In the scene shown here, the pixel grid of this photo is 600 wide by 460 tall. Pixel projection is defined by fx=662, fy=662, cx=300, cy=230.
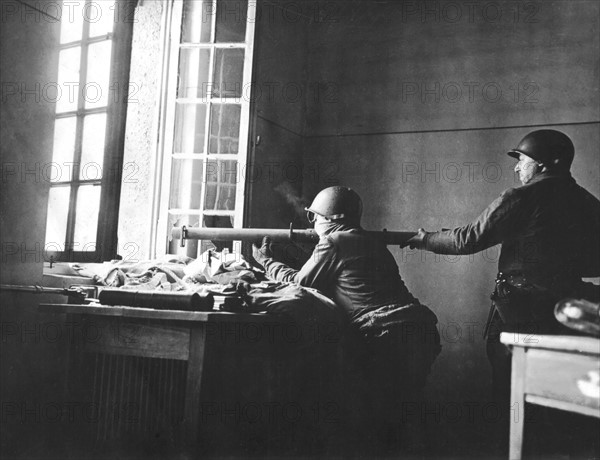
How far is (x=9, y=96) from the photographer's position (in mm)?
3537

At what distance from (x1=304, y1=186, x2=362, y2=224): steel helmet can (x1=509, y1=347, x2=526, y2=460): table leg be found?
7.82 feet

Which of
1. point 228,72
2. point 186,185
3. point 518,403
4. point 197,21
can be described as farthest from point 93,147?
point 518,403

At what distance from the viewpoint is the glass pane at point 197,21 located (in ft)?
18.1

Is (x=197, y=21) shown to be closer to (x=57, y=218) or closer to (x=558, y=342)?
(x=57, y=218)

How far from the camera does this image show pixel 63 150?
16.4 feet

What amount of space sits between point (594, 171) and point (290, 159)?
9.56ft

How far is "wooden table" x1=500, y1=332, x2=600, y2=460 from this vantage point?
2141 millimetres

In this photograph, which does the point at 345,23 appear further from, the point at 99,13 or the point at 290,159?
the point at 99,13

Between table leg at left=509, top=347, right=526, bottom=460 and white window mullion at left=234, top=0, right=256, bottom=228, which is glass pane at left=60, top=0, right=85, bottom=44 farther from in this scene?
table leg at left=509, top=347, right=526, bottom=460

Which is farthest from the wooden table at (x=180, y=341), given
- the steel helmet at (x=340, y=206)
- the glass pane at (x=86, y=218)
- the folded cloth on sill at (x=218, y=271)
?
the glass pane at (x=86, y=218)

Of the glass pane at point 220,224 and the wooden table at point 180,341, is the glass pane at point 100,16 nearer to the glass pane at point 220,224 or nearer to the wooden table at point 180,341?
the glass pane at point 220,224

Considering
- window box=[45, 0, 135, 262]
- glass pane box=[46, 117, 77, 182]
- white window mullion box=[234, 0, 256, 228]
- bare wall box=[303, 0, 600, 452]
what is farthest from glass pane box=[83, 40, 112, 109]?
bare wall box=[303, 0, 600, 452]

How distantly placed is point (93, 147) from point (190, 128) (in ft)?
2.61

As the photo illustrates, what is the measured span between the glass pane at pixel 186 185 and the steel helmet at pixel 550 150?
2524mm
